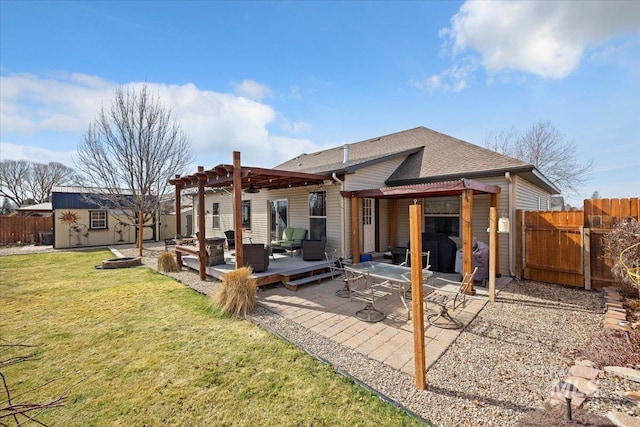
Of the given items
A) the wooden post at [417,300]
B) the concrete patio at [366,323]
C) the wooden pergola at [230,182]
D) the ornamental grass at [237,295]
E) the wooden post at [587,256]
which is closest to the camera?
the wooden post at [417,300]

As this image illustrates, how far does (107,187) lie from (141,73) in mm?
5664

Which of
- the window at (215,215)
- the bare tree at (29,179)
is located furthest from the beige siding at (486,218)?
the bare tree at (29,179)

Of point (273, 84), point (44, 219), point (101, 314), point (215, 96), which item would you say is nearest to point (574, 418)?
point (101, 314)

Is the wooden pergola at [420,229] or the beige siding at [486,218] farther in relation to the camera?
the beige siding at [486,218]

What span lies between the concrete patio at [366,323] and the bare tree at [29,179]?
36359 mm

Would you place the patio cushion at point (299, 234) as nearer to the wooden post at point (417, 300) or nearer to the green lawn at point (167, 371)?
the green lawn at point (167, 371)

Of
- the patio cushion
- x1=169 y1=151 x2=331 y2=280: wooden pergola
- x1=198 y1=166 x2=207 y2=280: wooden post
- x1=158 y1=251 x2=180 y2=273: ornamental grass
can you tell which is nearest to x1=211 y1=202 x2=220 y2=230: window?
x1=169 y1=151 x2=331 y2=280: wooden pergola

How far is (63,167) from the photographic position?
3334 cm

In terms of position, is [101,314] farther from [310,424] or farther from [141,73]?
[141,73]

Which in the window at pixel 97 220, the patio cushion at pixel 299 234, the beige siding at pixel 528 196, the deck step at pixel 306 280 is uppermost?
the beige siding at pixel 528 196

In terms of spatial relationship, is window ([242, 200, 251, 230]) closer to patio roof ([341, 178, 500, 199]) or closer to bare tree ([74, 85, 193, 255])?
bare tree ([74, 85, 193, 255])

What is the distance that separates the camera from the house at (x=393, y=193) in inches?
302

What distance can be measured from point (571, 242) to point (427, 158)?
4948 millimetres

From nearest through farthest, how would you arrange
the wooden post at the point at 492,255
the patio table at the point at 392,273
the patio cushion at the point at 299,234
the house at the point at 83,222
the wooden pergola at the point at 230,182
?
the patio table at the point at 392,273 → the wooden post at the point at 492,255 → the wooden pergola at the point at 230,182 → the patio cushion at the point at 299,234 → the house at the point at 83,222
